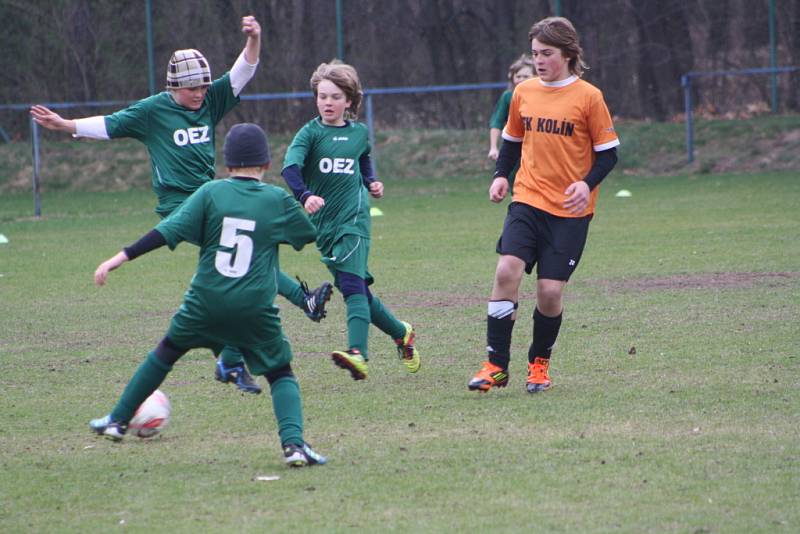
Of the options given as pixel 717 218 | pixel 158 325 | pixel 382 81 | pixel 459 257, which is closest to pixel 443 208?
pixel 717 218

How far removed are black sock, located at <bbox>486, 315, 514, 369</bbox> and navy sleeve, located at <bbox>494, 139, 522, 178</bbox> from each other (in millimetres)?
811

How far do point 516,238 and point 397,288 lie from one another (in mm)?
4336

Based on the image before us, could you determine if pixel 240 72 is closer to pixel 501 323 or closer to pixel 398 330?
pixel 398 330

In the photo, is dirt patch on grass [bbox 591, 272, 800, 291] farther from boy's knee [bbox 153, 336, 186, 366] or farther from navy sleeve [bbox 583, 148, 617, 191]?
boy's knee [bbox 153, 336, 186, 366]

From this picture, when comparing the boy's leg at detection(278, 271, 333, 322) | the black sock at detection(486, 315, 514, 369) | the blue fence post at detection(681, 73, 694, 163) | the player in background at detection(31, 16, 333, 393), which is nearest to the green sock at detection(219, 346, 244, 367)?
the player in background at detection(31, 16, 333, 393)

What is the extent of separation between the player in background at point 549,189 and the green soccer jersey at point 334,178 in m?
0.95

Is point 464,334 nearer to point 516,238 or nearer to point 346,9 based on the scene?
point 516,238

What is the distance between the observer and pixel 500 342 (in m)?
6.40

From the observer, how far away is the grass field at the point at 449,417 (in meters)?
4.32

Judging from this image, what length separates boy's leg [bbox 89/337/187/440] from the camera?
5.14m

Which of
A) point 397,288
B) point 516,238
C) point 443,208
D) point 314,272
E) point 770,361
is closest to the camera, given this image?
point 516,238

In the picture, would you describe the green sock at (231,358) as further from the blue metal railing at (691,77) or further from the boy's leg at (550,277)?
the blue metal railing at (691,77)

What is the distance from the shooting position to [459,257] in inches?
499

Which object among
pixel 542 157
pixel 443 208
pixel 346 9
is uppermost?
pixel 346 9
